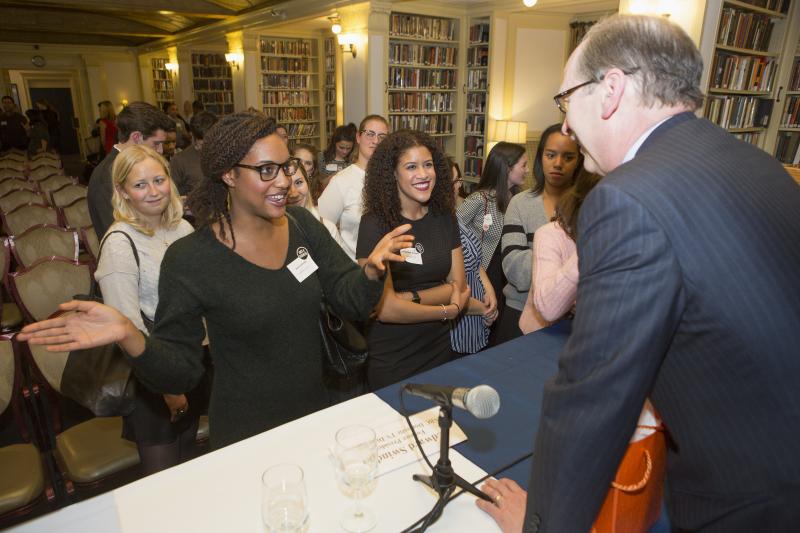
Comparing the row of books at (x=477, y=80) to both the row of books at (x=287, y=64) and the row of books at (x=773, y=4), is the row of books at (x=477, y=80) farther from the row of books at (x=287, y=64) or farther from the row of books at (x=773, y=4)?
the row of books at (x=287, y=64)

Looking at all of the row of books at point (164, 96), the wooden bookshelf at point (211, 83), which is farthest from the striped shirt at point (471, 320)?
the row of books at point (164, 96)

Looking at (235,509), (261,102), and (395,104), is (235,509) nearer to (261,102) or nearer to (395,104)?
(395,104)

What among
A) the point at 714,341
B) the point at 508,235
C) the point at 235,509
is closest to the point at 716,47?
the point at 508,235

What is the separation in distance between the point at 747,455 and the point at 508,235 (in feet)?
5.98

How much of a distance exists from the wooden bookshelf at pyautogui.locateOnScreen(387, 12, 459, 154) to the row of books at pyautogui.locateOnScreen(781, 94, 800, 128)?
439 centimetres

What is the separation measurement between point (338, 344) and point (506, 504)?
92 centimetres

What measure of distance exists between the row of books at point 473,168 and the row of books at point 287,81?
170 inches

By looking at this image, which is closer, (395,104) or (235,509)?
(235,509)

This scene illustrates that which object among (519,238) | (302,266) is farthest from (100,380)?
(519,238)

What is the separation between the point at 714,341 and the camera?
30.0 inches

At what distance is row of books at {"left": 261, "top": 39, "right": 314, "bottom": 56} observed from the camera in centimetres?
1044

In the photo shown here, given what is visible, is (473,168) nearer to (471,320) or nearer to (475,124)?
(475,124)

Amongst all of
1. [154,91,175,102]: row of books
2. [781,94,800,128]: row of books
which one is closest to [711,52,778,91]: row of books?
[781,94,800,128]: row of books

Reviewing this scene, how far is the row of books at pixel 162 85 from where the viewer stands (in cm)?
1597
